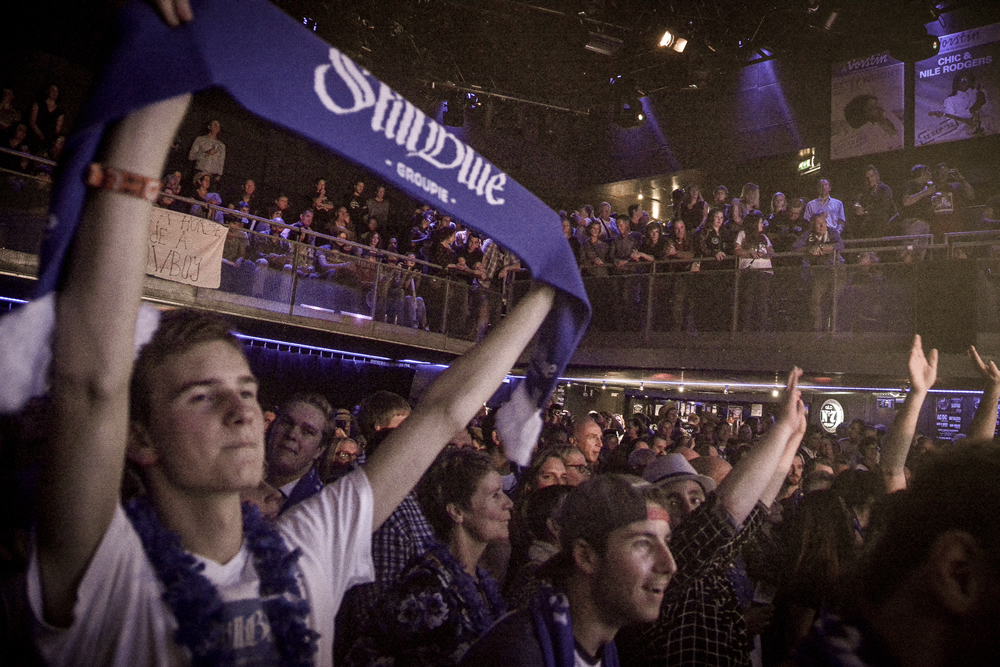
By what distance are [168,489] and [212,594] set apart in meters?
0.20

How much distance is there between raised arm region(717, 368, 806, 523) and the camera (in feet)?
7.52

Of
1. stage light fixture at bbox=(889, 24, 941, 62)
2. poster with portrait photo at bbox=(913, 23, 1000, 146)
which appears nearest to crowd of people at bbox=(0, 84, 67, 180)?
stage light fixture at bbox=(889, 24, 941, 62)

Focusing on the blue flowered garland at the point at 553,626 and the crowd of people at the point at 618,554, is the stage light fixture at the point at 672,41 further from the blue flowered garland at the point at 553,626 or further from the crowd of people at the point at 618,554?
the blue flowered garland at the point at 553,626

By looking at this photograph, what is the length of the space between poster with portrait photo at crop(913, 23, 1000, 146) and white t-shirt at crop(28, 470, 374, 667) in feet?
46.0

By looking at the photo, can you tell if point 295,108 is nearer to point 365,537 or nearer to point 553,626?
point 365,537

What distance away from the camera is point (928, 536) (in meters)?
1.09

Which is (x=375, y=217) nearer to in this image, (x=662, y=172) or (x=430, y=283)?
(x=430, y=283)

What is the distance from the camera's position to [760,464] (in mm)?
2377

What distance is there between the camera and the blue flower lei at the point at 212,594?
1.11 metres

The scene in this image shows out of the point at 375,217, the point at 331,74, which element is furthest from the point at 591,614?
the point at 375,217

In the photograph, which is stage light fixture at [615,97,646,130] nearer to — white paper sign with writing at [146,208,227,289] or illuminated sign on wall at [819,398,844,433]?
illuminated sign on wall at [819,398,844,433]

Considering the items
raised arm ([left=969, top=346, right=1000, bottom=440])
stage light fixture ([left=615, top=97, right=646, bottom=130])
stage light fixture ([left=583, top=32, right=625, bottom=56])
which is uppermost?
stage light fixture ([left=583, top=32, right=625, bottom=56])

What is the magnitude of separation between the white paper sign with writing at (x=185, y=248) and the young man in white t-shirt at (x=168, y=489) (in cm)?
758

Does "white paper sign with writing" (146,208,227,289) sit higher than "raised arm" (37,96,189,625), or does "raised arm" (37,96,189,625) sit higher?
"white paper sign with writing" (146,208,227,289)
